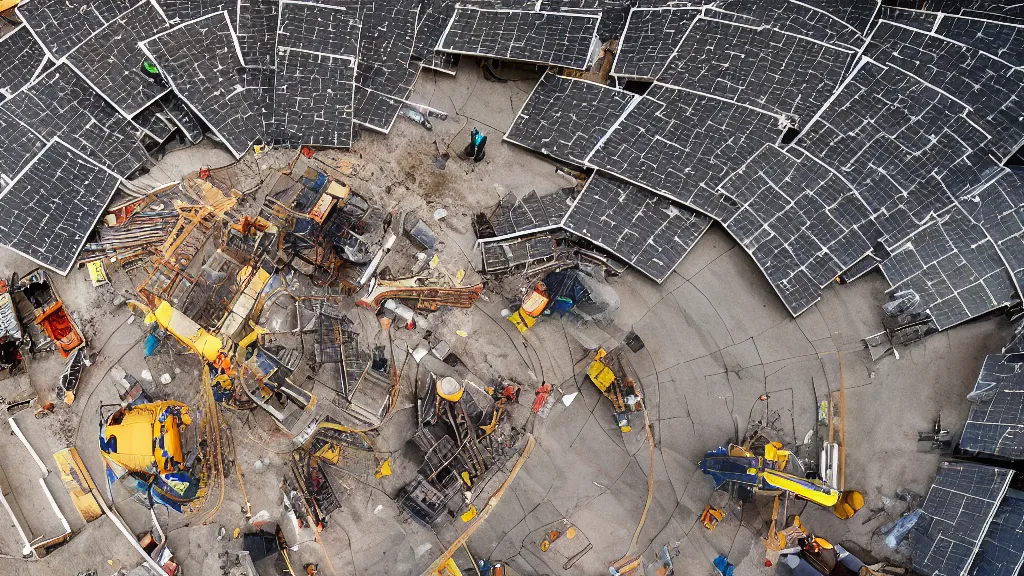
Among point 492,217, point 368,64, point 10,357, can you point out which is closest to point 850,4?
point 492,217

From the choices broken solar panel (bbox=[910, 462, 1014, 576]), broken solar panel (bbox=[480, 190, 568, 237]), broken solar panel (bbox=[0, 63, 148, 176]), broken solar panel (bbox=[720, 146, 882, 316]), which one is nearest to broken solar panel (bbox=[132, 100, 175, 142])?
broken solar panel (bbox=[0, 63, 148, 176])

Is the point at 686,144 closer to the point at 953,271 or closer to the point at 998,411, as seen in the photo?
the point at 953,271

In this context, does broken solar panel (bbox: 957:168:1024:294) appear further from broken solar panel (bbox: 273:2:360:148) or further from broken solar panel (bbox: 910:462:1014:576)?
broken solar panel (bbox: 273:2:360:148)

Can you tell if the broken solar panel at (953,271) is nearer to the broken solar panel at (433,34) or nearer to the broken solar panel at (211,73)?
the broken solar panel at (433,34)

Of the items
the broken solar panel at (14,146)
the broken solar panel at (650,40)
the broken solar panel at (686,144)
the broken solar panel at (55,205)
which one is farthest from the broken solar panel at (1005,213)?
the broken solar panel at (14,146)

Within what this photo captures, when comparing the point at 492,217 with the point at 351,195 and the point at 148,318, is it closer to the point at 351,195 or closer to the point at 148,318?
the point at 351,195

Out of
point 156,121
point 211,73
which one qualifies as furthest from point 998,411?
point 156,121
